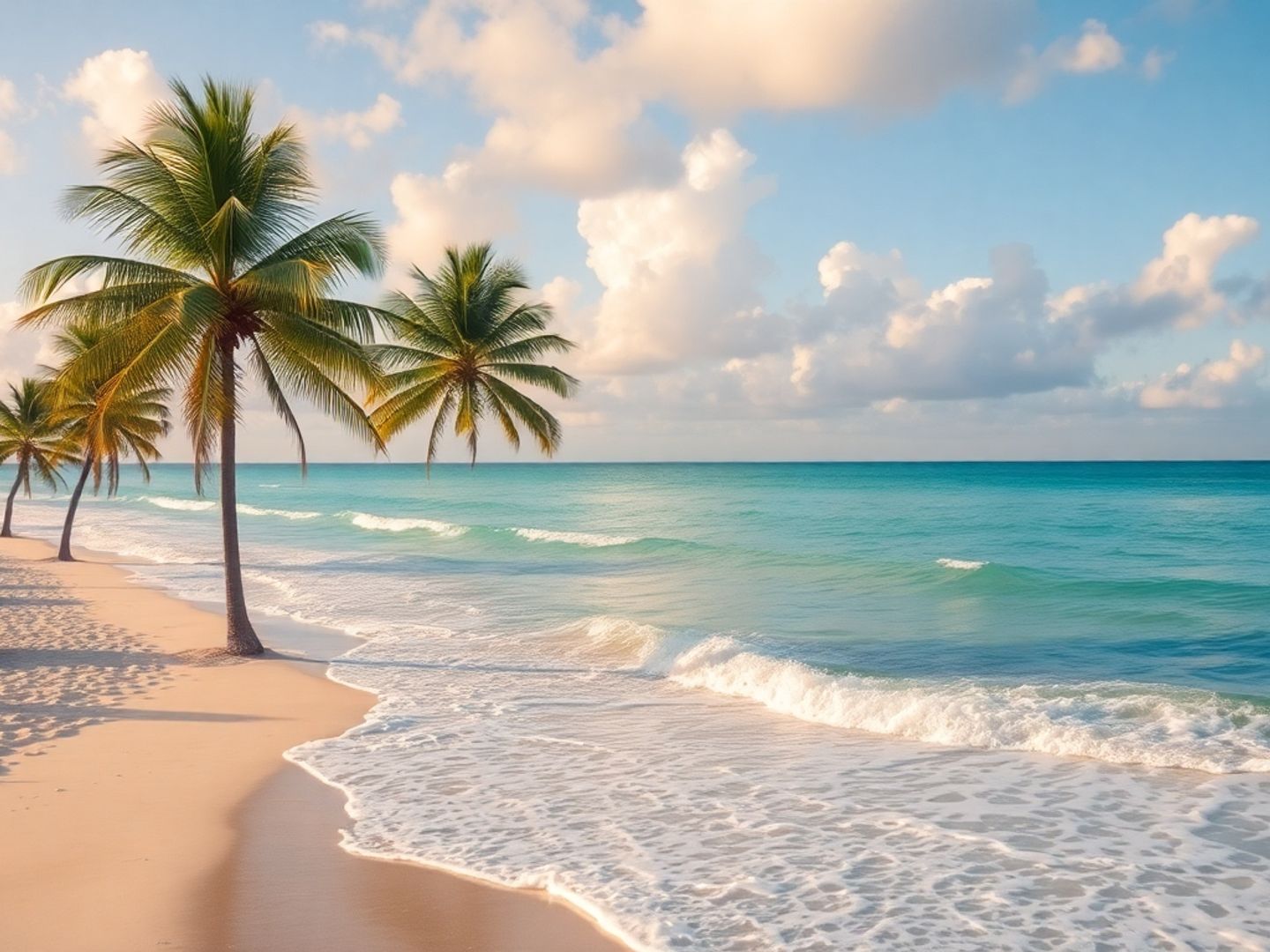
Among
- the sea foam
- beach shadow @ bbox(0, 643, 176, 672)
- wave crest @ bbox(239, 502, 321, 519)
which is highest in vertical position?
beach shadow @ bbox(0, 643, 176, 672)

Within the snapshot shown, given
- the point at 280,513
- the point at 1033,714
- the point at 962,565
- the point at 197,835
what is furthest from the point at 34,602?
the point at 280,513

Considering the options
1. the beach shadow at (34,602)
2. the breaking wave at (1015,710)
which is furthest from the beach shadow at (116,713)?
the beach shadow at (34,602)

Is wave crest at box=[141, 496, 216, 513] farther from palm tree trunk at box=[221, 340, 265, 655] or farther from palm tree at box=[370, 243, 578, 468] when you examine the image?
palm tree trunk at box=[221, 340, 265, 655]

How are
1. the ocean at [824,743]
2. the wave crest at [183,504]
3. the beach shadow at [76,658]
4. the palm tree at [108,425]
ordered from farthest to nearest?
the wave crest at [183,504]
the palm tree at [108,425]
the beach shadow at [76,658]
the ocean at [824,743]

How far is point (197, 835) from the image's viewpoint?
6215 mm

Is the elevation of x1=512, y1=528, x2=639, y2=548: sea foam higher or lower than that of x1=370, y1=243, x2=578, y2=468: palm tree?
lower

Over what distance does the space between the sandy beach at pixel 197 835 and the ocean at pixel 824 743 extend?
0.39 metres

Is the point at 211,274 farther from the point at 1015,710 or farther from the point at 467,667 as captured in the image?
the point at 1015,710

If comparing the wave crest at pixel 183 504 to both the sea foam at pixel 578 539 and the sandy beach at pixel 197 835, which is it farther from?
the sandy beach at pixel 197 835

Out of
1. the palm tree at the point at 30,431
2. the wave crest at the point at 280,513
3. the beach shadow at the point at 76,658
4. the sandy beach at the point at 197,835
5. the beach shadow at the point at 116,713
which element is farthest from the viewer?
the wave crest at the point at 280,513

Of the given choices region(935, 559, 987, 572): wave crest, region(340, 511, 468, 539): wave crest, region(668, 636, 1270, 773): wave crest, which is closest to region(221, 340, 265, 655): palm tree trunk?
region(668, 636, 1270, 773): wave crest

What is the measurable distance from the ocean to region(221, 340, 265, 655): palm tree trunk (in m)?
1.45

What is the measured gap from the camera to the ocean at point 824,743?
17.6 ft

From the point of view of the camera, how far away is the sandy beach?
4.86 m
